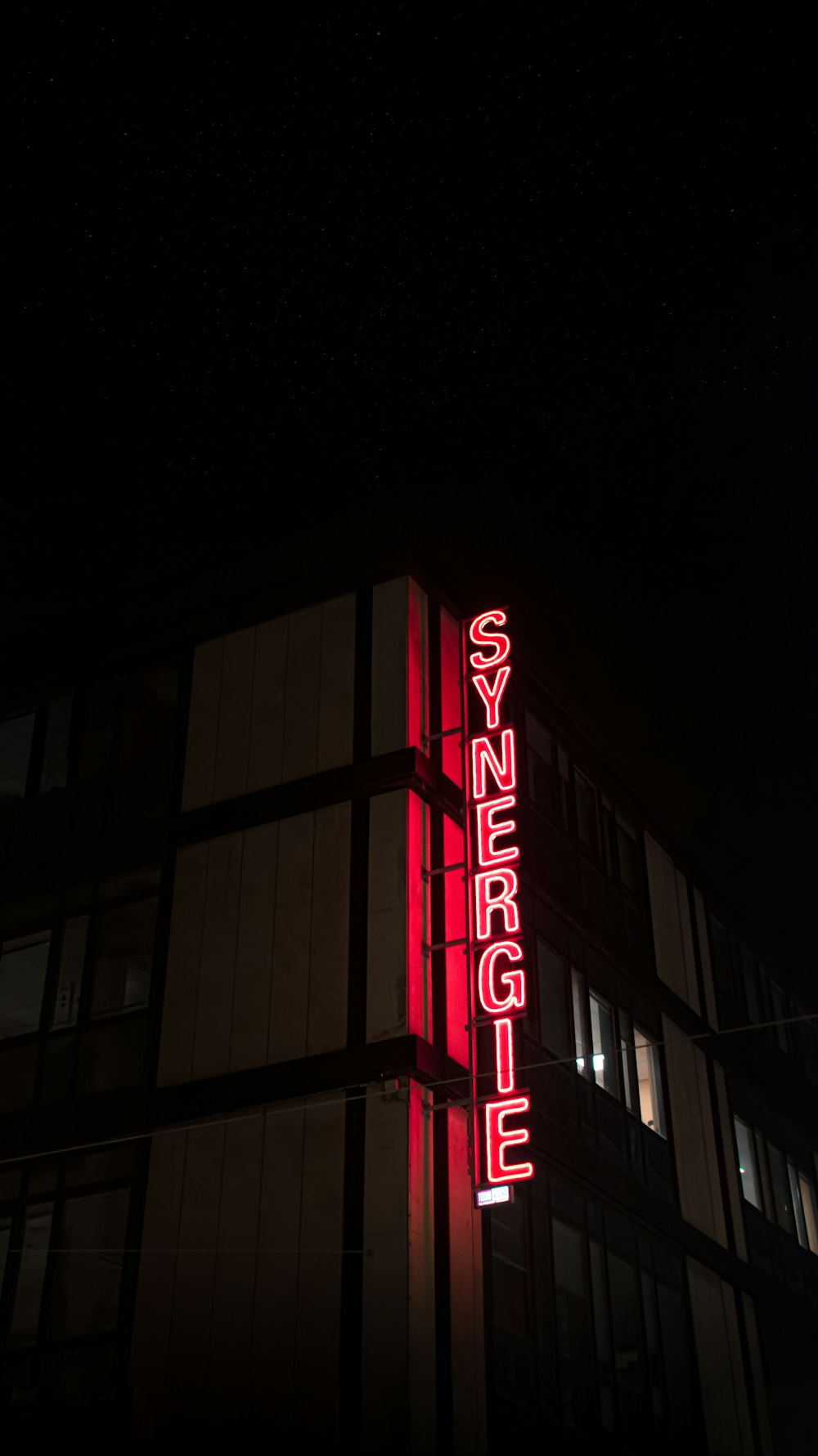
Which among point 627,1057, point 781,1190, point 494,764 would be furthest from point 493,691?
point 781,1190

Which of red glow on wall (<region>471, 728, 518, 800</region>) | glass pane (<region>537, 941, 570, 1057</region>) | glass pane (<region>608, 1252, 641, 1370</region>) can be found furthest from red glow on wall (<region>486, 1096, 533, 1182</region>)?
glass pane (<region>608, 1252, 641, 1370</region>)

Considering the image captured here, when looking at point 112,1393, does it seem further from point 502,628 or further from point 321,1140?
point 502,628

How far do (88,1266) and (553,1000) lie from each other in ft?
26.0

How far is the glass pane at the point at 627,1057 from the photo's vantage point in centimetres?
2367

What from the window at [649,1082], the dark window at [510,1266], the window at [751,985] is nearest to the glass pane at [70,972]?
the dark window at [510,1266]

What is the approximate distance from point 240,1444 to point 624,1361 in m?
7.25

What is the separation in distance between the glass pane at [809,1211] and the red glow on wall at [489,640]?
16.8 m

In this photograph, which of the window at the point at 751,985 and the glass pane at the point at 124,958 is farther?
the window at the point at 751,985

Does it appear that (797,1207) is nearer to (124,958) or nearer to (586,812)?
(586,812)

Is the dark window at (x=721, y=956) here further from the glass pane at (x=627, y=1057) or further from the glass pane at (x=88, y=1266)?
the glass pane at (x=88, y=1266)

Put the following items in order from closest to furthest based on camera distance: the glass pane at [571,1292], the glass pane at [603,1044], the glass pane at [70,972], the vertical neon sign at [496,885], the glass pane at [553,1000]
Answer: the vertical neon sign at [496,885] → the glass pane at [571,1292] → the glass pane at [70,972] → the glass pane at [553,1000] → the glass pane at [603,1044]

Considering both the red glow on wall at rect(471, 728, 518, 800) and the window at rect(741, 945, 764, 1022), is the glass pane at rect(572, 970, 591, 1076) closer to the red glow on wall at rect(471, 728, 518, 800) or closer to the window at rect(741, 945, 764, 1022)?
the red glow on wall at rect(471, 728, 518, 800)

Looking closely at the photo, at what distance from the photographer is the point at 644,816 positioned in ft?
90.7

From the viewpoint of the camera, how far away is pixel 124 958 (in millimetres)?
21203
